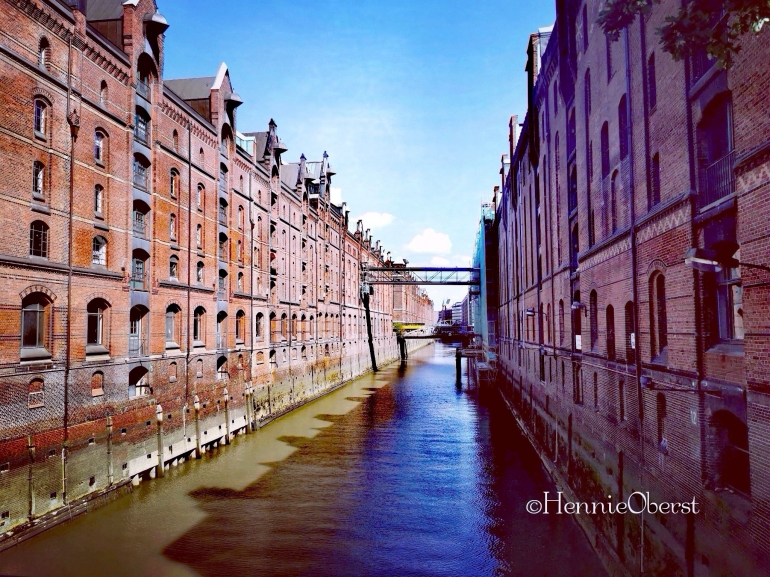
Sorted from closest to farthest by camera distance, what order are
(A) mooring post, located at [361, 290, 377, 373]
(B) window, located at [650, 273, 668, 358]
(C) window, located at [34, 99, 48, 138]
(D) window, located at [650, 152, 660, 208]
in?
(B) window, located at [650, 273, 668, 358]
(D) window, located at [650, 152, 660, 208]
(C) window, located at [34, 99, 48, 138]
(A) mooring post, located at [361, 290, 377, 373]

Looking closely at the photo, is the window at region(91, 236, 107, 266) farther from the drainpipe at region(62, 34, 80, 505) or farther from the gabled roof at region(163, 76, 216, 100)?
the gabled roof at region(163, 76, 216, 100)

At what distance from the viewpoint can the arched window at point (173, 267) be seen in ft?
75.3

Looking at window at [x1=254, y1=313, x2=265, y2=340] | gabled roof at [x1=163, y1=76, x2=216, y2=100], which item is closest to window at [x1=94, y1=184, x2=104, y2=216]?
gabled roof at [x1=163, y1=76, x2=216, y2=100]

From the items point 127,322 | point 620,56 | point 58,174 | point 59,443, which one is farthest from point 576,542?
point 58,174

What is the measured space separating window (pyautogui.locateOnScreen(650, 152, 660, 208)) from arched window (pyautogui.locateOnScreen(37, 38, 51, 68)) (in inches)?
630

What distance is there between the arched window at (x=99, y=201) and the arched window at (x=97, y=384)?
5150 mm

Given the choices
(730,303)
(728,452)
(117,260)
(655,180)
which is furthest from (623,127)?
(117,260)

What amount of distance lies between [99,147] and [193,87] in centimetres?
1109

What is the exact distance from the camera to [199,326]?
25.4 meters

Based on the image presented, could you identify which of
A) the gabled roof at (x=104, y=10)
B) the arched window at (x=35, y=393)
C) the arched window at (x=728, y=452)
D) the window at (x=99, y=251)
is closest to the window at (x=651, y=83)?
the arched window at (x=728, y=452)

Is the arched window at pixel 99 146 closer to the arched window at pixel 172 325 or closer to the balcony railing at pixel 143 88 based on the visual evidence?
the balcony railing at pixel 143 88

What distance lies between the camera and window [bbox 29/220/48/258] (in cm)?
1529

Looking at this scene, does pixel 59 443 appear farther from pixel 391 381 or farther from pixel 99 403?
pixel 391 381

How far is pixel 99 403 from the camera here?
1752 cm
